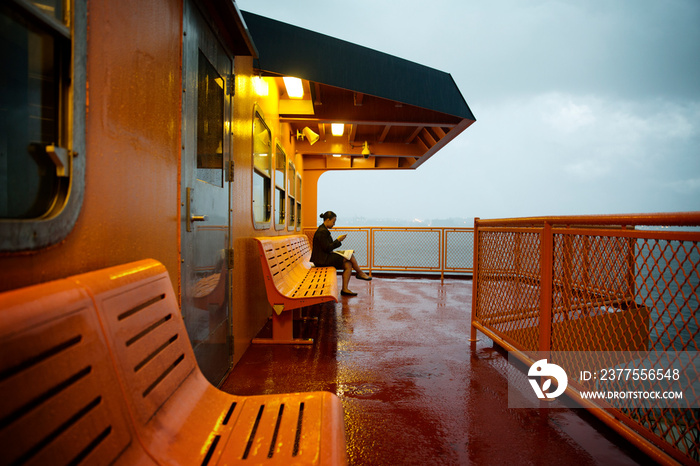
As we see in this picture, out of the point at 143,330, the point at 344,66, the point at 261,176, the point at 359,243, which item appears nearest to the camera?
the point at 143,330

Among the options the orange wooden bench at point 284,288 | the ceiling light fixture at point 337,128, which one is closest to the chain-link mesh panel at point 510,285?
the orange wooden bench at point 284,288

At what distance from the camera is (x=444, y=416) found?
252 centimetres

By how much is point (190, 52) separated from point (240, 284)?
81.4 inches

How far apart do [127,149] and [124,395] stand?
0.99 meters

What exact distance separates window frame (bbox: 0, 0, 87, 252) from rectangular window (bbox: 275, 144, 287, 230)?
4369 mm

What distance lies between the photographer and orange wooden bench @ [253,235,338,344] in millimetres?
3646

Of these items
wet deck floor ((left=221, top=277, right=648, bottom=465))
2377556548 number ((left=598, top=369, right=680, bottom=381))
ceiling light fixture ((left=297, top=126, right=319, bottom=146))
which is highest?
ceiling light fixture ((left=297, top=126, right=319, bottom=146))

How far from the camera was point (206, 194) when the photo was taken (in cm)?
263

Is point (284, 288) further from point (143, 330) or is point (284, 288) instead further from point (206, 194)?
point (143, 330)

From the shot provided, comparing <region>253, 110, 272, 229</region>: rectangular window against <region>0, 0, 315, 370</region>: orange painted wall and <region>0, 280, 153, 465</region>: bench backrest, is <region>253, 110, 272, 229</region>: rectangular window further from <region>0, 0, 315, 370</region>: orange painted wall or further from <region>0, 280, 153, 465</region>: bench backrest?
<region>0, 280, 153, 465</region>: bench backrest

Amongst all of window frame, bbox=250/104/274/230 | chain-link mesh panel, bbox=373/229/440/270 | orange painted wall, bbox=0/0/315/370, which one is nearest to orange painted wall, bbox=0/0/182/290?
orange painted wall, bbox=0/0/315/370

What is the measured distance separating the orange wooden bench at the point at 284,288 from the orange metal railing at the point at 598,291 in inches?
65.0

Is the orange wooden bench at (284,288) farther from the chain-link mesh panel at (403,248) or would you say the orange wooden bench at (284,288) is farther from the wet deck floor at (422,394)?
the chain-link mesh panel at (403,248)

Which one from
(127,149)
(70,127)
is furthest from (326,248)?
(70,127)
